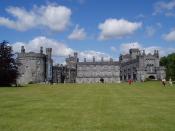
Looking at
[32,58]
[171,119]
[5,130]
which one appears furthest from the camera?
[32,58]

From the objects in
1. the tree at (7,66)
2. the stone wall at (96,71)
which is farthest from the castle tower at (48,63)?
the tree at (7,66)

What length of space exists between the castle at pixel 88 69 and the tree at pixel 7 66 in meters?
38.2

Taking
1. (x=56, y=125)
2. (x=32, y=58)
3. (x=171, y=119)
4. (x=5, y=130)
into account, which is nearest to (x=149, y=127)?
(x=171, y=119)

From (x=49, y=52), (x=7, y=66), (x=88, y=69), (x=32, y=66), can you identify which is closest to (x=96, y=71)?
(x=88, y=69)

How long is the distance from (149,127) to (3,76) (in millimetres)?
58939

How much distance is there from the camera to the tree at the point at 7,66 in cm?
7131

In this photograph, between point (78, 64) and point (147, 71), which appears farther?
point (78, 64)

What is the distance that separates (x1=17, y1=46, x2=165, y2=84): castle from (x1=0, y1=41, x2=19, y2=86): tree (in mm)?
38165

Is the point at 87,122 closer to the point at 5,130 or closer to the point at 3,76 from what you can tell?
the point at 5,130

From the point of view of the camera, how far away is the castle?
447ft

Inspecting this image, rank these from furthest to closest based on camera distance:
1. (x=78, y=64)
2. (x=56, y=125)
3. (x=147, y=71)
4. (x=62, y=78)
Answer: (x=78, y=64)
(x=62, y=78)
(x=147, y=71)
(x=56, y=125)

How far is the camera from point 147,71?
156750mm

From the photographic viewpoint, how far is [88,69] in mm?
188750

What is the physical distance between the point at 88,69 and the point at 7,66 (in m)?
117
